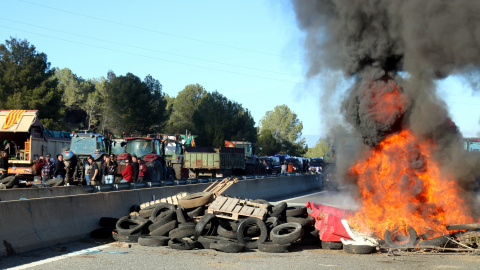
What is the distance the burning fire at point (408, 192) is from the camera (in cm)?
1255

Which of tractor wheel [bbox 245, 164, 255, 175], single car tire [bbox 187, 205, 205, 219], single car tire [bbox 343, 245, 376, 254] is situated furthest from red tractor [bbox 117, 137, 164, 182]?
tractor wheel [bbox 245, 164, 255, 175]

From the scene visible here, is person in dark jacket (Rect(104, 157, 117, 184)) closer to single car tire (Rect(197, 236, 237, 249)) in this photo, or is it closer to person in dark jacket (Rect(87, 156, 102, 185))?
person in dark jacket (Rect(87, 156, 102, 185))

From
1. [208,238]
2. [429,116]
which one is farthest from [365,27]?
[208,238]

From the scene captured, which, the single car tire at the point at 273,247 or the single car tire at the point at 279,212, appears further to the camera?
the single car tire at the point at 279,212

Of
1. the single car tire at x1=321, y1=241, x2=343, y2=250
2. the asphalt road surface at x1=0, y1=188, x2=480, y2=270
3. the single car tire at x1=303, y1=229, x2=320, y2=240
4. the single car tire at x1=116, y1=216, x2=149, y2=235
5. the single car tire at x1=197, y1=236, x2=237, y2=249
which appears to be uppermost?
the single car tire at x1=116, y1=216, x2=149, y2=235

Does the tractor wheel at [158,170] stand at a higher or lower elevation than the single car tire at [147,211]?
higher

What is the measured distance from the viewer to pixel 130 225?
1316 centimetres

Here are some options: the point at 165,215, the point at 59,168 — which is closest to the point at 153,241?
the point at 165,215

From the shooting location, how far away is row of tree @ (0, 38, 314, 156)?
57250mm

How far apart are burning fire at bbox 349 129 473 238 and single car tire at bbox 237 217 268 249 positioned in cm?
237

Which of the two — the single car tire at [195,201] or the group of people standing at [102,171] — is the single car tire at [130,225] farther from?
the group of people standing at [102,171]

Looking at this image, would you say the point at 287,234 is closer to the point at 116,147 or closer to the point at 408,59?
the point at 408,59

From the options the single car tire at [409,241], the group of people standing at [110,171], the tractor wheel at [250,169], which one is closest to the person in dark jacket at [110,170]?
the group of people standing at [110,171]

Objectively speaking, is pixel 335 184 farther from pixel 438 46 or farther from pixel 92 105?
pixel 92 105
